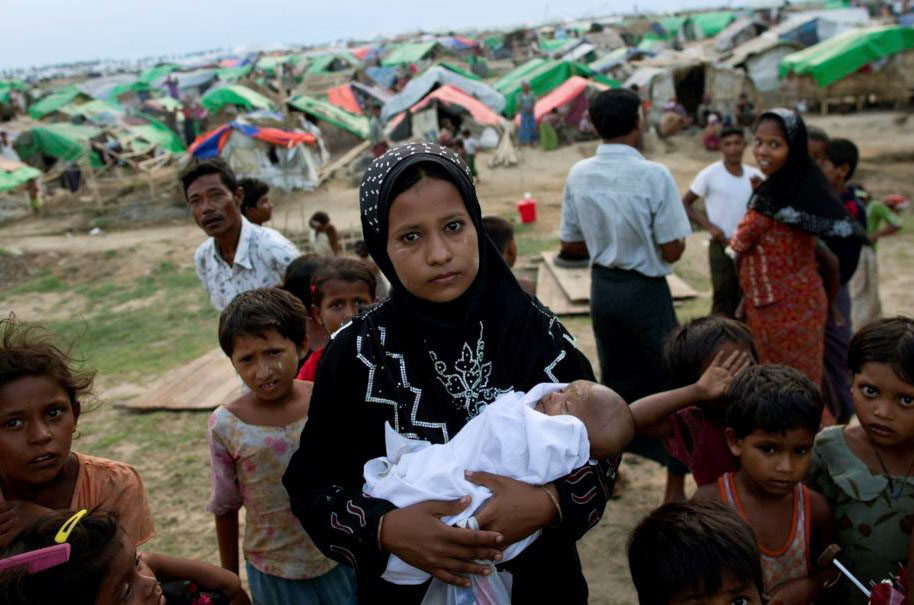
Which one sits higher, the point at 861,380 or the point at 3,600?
the point at 3,600

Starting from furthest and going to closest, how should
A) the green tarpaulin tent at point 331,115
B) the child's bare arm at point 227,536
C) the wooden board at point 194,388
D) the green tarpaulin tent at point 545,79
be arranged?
the green tarpaulin tent at point 545,79, the green tarpaulin tent at point 331,115, the wooden board at point 194,388, the child's bare arm at point 227,536

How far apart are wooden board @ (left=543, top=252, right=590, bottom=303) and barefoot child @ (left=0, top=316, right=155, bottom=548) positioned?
17.5 ft

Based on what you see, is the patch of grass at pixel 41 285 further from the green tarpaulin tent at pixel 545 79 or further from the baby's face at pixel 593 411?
the green tarpaulin tent at pixel 545 79

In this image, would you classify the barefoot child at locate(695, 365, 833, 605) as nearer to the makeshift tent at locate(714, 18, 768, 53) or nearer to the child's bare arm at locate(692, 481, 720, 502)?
the child's bare arm at locate(692, 481, 720, 502)

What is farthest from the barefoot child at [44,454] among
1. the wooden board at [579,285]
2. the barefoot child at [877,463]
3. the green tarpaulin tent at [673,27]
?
the green tarpaulin tent at [673,27]

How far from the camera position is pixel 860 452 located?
2.00m

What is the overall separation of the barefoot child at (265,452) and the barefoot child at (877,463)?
1610 mm

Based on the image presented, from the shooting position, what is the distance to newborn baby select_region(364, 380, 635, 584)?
1382mm

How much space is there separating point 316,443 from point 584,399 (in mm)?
600

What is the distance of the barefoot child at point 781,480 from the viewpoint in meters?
1.92

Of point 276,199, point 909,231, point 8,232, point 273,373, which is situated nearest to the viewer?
point 273,373

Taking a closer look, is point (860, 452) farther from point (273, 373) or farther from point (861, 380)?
point (273, 373)

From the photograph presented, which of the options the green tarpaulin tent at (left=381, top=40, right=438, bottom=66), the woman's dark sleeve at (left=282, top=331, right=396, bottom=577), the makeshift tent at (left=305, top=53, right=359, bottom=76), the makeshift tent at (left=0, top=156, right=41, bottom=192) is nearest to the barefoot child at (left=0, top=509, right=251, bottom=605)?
the woman's dark sleeve at (left=282, top=331, right=396, bottom=577)

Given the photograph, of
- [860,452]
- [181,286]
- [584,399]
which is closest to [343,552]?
[584,399]
